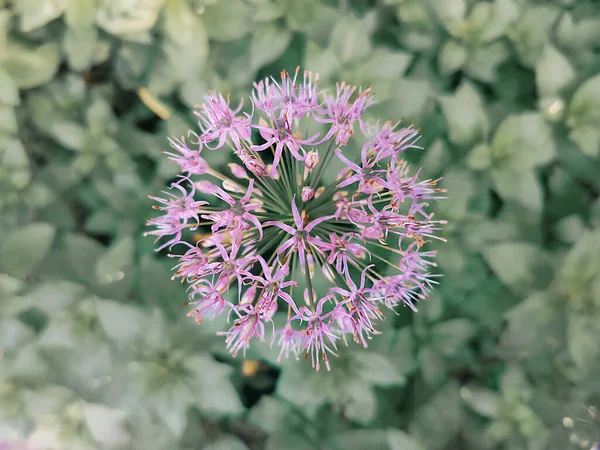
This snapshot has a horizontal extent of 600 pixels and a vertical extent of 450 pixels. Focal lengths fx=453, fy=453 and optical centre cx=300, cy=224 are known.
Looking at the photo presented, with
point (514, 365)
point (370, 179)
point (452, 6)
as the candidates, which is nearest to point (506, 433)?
point (514, 365)

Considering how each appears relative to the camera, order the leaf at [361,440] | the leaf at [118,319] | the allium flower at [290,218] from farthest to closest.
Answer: the leaf at [361,440]
the leaf at [118,319]
the allium flower at [290,218]

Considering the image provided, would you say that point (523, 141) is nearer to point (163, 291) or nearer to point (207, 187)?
point (207, 187)

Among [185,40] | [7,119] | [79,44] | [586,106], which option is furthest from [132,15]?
[586,106]

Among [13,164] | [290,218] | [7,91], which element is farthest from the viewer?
[13,164]

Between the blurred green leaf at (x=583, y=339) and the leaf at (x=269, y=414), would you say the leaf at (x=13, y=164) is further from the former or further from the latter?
the blurred green leaf at (x=583, y=339)

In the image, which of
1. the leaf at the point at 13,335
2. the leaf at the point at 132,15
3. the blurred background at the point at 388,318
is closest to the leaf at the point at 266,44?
the blurred background at the point at 388,318

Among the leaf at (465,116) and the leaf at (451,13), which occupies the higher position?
the leaf at (451,13)

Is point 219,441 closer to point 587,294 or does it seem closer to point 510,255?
point 510,255
